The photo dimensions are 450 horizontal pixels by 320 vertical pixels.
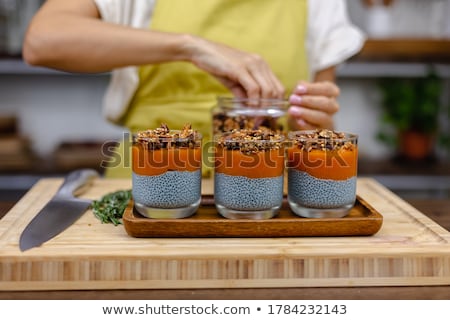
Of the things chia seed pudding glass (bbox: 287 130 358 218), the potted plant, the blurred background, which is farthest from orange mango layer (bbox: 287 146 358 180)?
the potted plant

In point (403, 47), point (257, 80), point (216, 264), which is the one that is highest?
point (403, 47)

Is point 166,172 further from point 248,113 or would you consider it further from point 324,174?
point 248,113

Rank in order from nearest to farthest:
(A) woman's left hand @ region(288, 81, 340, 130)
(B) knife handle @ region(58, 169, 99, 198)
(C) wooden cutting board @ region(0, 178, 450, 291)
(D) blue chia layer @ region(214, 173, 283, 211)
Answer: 1. (C) wooden cutting board @ region(0, 178, 450, 291)
2. (D) blue chia layer @ region(214, 173, 283, 211)
3. (B) knife handle @ region(58, 169, 99, 198)
4. (A) woman's left hand @ region(288, 81, 340, 130)

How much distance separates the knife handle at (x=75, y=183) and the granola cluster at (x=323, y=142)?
422 mm

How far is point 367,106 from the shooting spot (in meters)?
2.54

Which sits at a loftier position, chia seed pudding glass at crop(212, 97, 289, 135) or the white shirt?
the white shirt

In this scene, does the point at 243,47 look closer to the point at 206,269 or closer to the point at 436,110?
the point at 206,269

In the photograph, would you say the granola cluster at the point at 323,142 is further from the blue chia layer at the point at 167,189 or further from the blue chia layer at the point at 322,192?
the blue chia layer at the point at 167,189

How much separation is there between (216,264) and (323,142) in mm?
243

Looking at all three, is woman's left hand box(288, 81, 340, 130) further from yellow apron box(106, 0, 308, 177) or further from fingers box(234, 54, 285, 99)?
yellow apron box(106, 0, 308, 177)

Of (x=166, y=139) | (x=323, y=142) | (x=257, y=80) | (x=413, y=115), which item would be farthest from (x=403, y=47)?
(x=166, y=139)

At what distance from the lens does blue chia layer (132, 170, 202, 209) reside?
34.2 inches

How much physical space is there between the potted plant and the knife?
4.98 ft

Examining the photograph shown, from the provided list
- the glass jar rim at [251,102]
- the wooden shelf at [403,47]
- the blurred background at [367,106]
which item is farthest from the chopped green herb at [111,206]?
the wooden shelf at [403,47]
